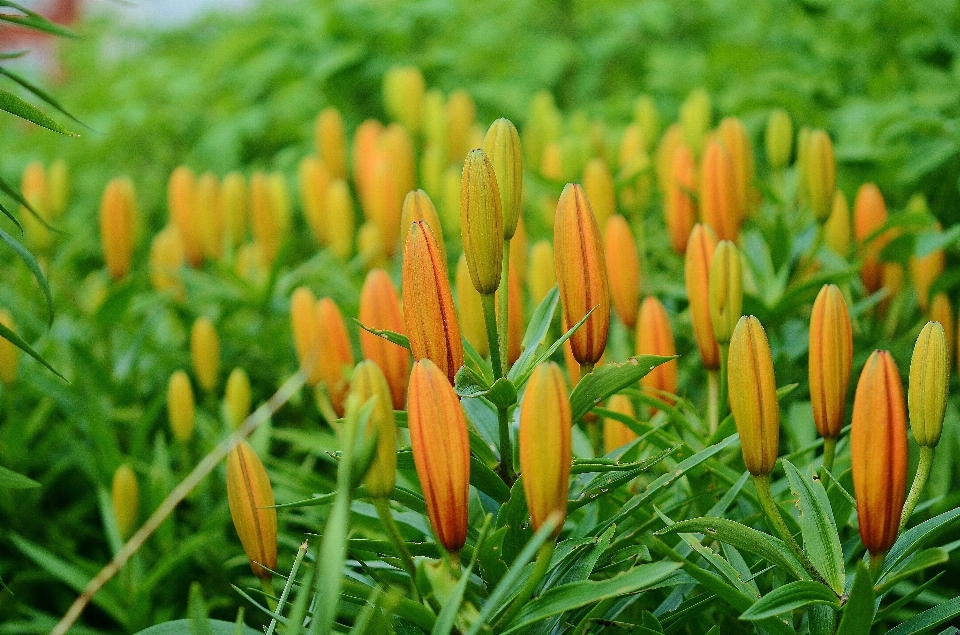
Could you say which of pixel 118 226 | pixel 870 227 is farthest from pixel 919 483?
pixel 118 226

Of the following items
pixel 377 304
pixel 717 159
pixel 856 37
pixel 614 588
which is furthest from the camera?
pixel 856 37

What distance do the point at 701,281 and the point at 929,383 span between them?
261mm

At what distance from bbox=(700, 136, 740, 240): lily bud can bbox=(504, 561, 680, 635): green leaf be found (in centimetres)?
60

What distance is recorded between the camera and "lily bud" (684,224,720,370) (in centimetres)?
86

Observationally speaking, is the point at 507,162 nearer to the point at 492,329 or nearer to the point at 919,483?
the point at 492,329

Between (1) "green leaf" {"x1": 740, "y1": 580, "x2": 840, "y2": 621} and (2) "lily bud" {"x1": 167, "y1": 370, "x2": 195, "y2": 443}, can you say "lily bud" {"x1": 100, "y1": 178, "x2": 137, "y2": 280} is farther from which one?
(1) "green leaf" {"x1": 740, "y1": 580, "x2": 840, "y2": 621}

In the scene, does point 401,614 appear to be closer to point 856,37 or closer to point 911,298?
point 911,298

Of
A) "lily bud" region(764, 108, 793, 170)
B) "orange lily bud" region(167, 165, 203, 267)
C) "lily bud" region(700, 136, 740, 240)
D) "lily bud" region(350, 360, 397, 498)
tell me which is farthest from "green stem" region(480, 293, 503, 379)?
"orange lily bud" region(167, 165, 203, 267)

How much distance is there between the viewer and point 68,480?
1.36m

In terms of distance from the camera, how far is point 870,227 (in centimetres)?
122

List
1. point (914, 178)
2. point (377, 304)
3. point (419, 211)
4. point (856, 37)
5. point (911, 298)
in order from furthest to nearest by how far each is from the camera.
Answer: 1. point (856, 37)
2. point (914, 178)
3. point (911, 298)
4. point (377, 304)
5. point (419, 211)

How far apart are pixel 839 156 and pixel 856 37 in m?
0.59

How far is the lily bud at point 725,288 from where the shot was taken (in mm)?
813

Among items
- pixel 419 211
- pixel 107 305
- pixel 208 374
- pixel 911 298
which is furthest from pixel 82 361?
pixel 911 298
